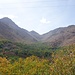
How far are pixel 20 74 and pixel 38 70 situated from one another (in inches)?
116

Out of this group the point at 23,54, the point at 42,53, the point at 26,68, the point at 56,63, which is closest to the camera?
the point at 56,63

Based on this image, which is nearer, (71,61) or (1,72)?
(71,61)

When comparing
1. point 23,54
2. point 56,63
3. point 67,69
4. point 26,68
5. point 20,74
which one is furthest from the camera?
point 23,54

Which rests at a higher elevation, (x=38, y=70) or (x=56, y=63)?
(x=56, y=63)

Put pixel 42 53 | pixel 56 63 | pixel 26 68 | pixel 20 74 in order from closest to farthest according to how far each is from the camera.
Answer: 1. pixel 56 63
2. pixel 20 74
3. pixel 26 68
4. pixel 42 53

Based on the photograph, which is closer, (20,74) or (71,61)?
(71,61)

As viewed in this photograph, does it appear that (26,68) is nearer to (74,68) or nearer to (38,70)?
(38,70)

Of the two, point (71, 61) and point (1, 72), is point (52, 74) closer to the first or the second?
point (71, 61)

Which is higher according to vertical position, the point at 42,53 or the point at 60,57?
the point at 60,57

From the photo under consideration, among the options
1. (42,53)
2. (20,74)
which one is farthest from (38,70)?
(42,53)

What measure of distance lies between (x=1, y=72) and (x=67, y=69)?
2129 centimetres

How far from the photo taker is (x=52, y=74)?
17.5 metres

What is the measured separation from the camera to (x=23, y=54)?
3947 inches

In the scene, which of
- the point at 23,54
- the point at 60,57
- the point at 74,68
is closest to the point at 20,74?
the point at 60,57
